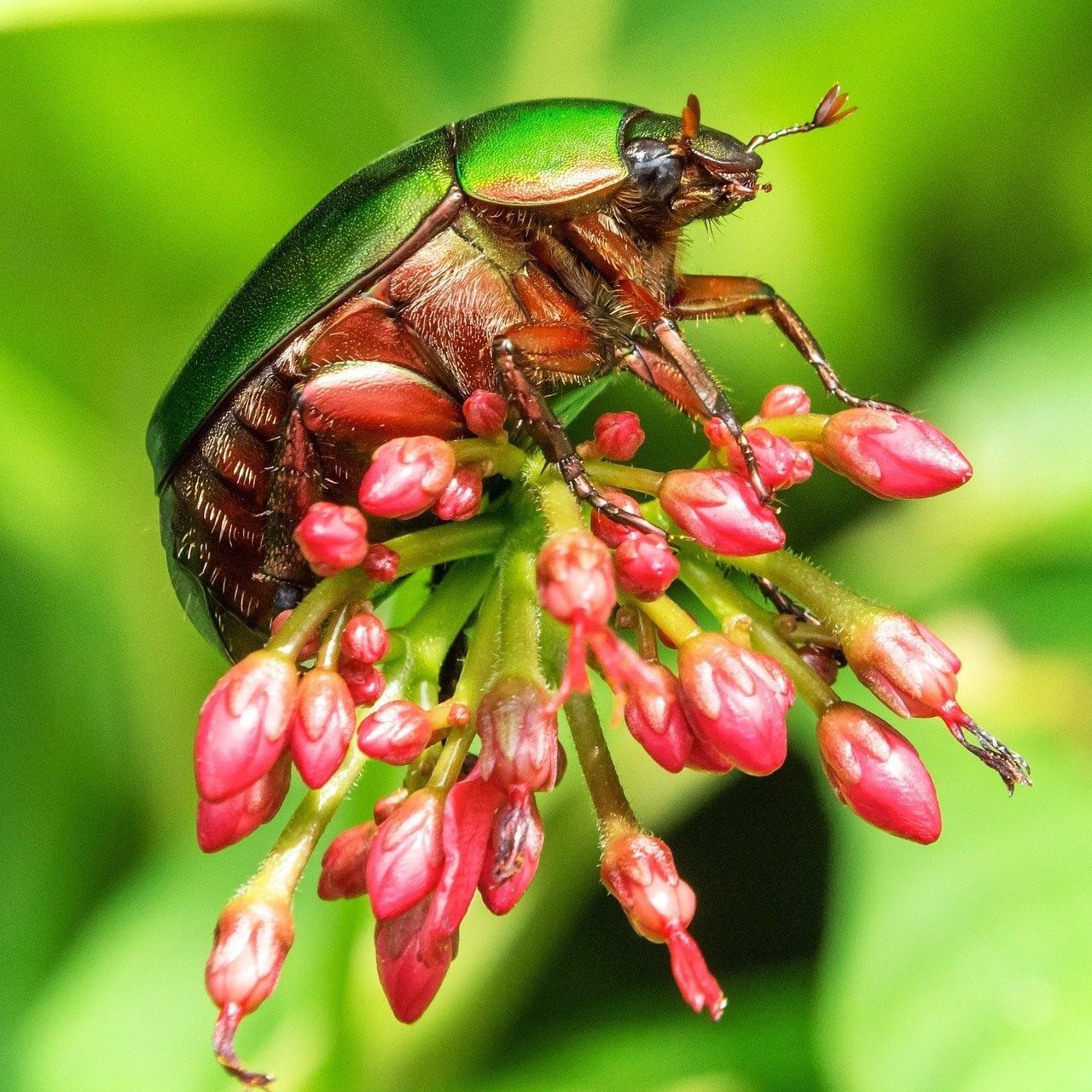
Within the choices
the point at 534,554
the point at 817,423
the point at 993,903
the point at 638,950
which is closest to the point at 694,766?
the point at 534,554

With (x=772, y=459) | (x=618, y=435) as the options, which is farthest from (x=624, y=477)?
(x=772, y=459)

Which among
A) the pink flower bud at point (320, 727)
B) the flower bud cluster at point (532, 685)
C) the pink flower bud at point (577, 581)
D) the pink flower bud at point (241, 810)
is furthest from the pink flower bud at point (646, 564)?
the pink flower bud at point (241, 810)

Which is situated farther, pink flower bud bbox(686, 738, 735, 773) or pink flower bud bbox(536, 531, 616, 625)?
pink flower bud bbox(686, 738, 735, 773)

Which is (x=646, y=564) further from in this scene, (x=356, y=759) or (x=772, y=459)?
(x=356, y=759)

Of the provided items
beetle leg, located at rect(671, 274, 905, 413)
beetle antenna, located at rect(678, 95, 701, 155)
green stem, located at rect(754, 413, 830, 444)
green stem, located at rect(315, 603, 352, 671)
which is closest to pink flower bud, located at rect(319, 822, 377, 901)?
green stem, located at rect(315, 603, 352, 671)

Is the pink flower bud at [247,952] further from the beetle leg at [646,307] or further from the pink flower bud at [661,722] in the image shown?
the beetle leg at [646,307]

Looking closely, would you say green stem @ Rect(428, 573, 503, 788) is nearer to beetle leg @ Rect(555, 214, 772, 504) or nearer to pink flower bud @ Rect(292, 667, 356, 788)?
pink flower bud @ Rect(292, 667, 356, 788)
